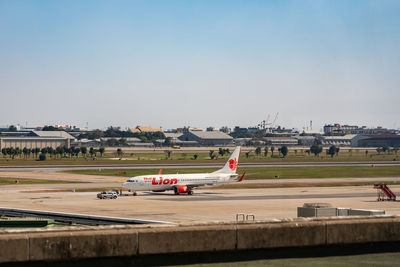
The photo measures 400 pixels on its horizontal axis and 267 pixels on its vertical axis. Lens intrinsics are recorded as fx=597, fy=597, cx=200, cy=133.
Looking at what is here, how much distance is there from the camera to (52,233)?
1284 centimetres

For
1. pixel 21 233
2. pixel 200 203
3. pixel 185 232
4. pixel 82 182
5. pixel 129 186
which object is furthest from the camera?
pixel 82 182

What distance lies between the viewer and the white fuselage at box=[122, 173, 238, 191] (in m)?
94.7

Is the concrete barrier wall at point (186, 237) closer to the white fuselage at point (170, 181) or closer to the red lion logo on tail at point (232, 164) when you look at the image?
the white fuselage at point (170, 181)

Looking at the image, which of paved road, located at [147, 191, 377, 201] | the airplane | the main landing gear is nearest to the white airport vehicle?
the airplane

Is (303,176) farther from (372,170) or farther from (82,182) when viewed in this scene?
(82,182)

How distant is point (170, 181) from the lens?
9738 centimetres

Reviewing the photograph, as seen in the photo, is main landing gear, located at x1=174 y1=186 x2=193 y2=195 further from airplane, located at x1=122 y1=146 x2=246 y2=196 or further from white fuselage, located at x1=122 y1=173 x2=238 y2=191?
white fuselage, located at x1=122 y1=173 x2=238 y2=191

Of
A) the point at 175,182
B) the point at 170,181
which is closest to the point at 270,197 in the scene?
the point at 175,182

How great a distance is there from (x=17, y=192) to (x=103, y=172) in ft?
170

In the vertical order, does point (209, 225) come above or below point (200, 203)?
above

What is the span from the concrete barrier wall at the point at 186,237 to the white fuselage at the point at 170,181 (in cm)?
8030

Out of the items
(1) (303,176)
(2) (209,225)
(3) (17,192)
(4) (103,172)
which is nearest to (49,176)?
(4) (103,172)

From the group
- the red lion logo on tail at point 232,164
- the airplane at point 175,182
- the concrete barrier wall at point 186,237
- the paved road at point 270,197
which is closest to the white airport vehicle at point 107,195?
the airplane at point 175,182

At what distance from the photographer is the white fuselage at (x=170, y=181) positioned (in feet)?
311
